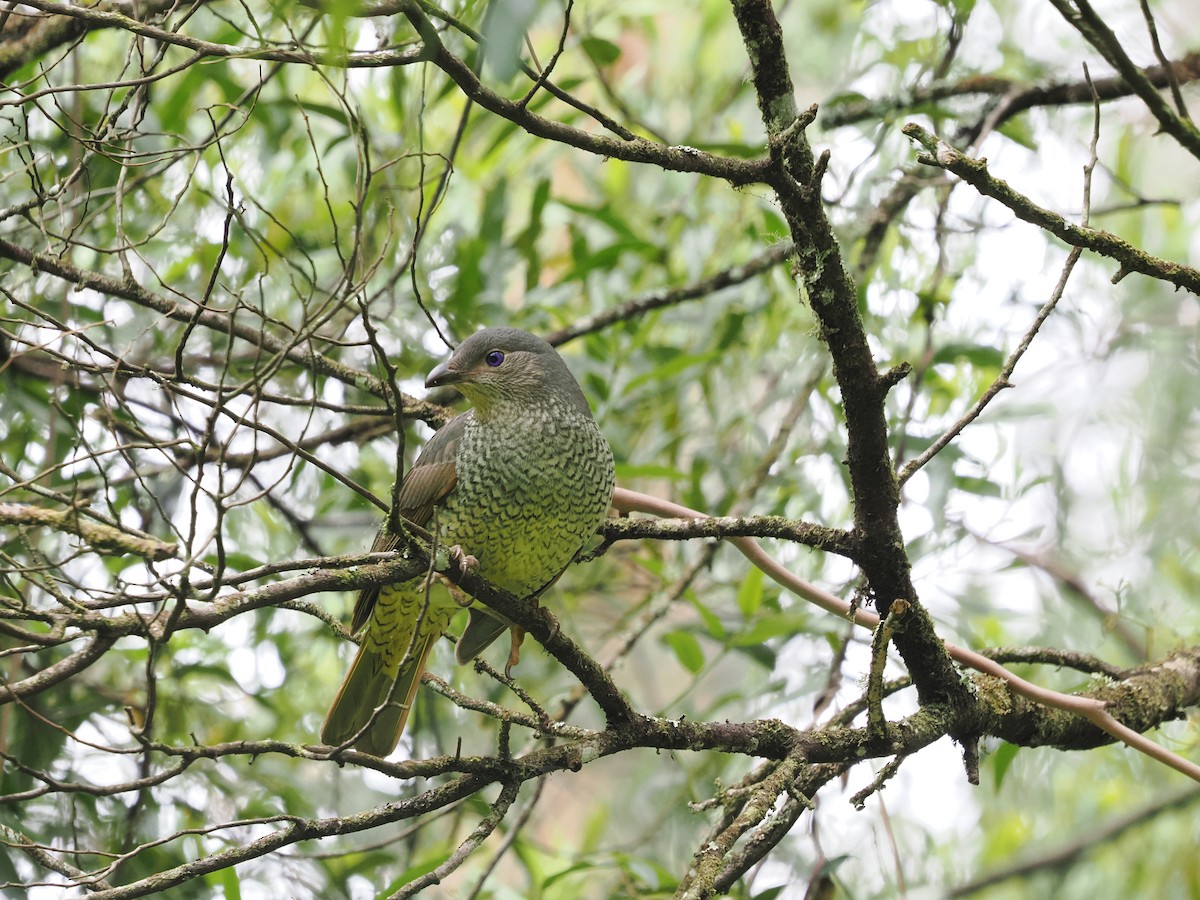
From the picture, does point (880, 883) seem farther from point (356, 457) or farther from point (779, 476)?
point (356, 457)

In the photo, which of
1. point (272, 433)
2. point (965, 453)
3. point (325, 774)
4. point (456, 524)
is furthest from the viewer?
point (325, 774)

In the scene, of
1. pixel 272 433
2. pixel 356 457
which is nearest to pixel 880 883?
pixel 356 457

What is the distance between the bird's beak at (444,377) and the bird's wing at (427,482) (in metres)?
0.12

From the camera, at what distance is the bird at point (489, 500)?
339 centimetres

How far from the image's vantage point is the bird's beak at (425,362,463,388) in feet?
11.8

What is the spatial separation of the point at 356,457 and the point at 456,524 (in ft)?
5.55

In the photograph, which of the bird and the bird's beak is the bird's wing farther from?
the bird's beak

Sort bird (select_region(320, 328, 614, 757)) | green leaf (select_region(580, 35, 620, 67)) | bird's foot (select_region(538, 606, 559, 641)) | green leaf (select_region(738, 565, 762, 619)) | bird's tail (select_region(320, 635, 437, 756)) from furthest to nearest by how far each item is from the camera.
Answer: green leaf (select_region(580, 35, 620, 67))
green leaf (select_region(738, 565, 762, 619))
bird's tail (select_region(320, 635, 437, 756))
bird (select_region(320, 328, 614, 757))
bird's foot (select_region(538, 606, 559, 641))

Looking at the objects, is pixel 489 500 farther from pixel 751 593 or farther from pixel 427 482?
pixel 751 593

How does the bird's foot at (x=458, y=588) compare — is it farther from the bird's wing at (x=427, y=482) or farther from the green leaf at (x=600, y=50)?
the green leaf at (x=600, y=50)

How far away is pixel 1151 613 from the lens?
15.2 ft

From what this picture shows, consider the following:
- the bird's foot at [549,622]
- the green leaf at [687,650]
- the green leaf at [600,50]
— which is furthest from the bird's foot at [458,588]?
the green leaf at [600,50]

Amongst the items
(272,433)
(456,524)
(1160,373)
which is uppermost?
(1160,373)

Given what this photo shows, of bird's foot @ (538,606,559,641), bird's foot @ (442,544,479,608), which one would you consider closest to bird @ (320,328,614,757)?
bird's foot @ (442,544,479,608)
